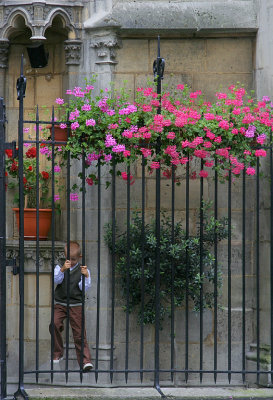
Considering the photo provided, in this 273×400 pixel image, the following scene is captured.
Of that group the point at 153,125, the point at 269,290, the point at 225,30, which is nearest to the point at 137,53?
the point at 225,30

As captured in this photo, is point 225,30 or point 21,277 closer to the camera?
point 21,277

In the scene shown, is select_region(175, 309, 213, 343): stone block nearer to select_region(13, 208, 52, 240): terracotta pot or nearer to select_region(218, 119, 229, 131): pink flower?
select_region(13, 208, 52, 240): terracotta pot

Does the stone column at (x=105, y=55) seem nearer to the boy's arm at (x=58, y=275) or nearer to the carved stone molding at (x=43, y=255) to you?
the carved stone molding at (x=43, y=255)

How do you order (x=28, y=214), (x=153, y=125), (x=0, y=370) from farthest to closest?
(x=28, y=214) → (x=153, y=125) → (x=0, y=370)

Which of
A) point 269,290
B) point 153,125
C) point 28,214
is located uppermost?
point 153,125

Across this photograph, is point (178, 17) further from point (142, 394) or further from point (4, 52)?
point (142, 394)

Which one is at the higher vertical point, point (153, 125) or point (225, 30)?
point (225, 30)

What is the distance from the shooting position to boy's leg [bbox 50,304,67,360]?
7.67 m

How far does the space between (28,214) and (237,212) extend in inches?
81.6

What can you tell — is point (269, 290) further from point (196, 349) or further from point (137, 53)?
point (137, 53)

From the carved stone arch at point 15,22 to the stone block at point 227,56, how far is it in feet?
5.94

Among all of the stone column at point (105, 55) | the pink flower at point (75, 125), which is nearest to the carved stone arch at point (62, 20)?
the stone column at point (105, 55)

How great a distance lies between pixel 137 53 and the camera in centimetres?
821

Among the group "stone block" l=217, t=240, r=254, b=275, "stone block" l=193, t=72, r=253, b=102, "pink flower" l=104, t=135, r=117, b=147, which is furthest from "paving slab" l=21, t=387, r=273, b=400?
"stone block" l=193, t=72, r=253, b=102
